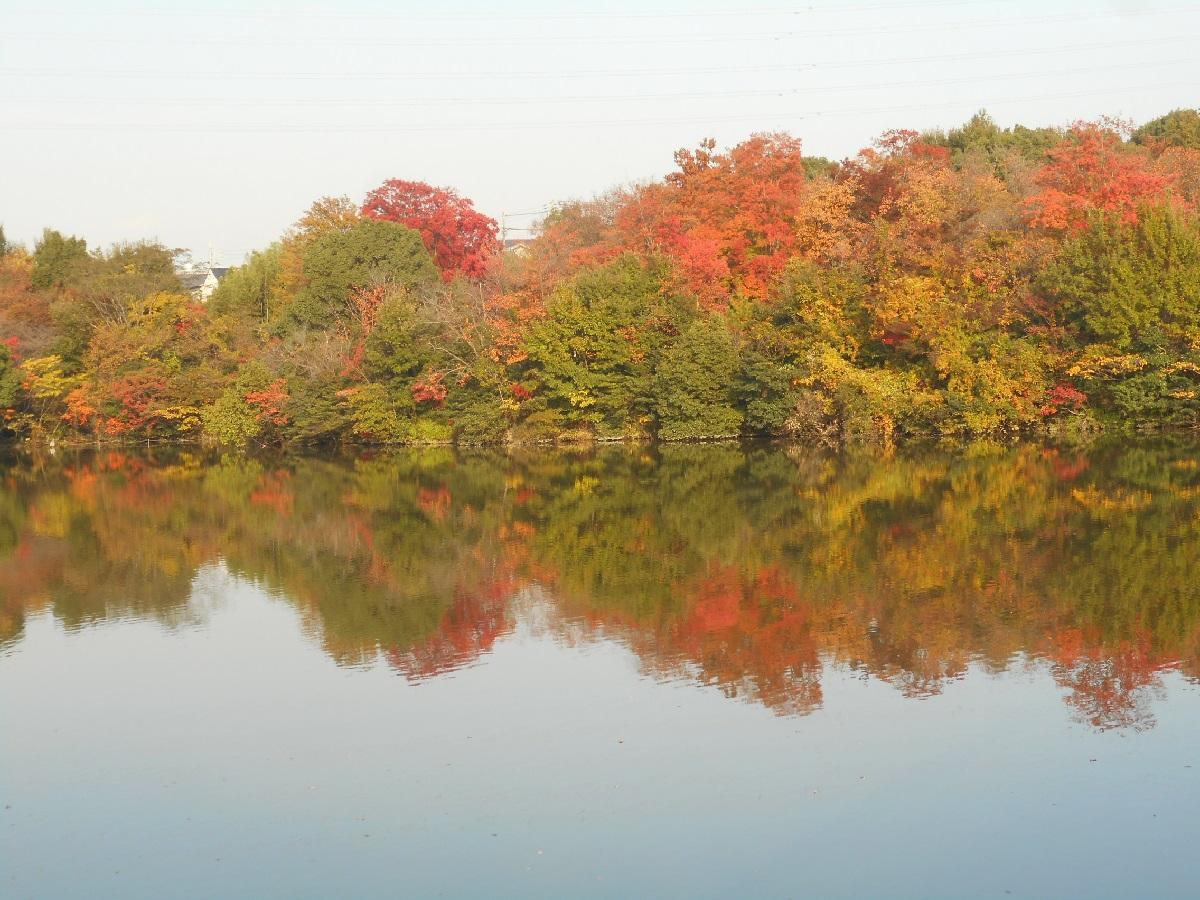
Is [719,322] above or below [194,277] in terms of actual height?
below

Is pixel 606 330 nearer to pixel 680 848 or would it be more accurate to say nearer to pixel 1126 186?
pixel 1126 186

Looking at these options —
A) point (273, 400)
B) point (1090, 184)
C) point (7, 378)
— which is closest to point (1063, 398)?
point (1090, 184)

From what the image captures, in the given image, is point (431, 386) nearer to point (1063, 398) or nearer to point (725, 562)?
point (1063, 398)

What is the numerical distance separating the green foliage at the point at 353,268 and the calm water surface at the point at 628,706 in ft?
79.9

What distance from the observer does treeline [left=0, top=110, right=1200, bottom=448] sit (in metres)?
33.1

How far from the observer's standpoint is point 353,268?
45.4m

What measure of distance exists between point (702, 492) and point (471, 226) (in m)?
35.6

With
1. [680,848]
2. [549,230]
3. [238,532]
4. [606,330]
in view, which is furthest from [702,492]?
[549,230]

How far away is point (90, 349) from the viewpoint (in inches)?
1980

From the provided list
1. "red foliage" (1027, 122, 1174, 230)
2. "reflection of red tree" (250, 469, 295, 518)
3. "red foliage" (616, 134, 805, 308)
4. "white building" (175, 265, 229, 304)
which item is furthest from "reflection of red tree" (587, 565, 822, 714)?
"white building" (175, 265, 229, 304)

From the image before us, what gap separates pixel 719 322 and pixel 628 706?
27.6 m

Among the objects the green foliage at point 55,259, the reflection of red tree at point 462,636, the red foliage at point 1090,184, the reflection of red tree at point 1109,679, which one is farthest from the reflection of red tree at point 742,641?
the green foliage at point 55,259

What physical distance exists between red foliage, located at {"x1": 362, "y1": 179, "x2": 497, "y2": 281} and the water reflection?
27309 millimetres

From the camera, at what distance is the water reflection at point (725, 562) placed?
1209 cm
